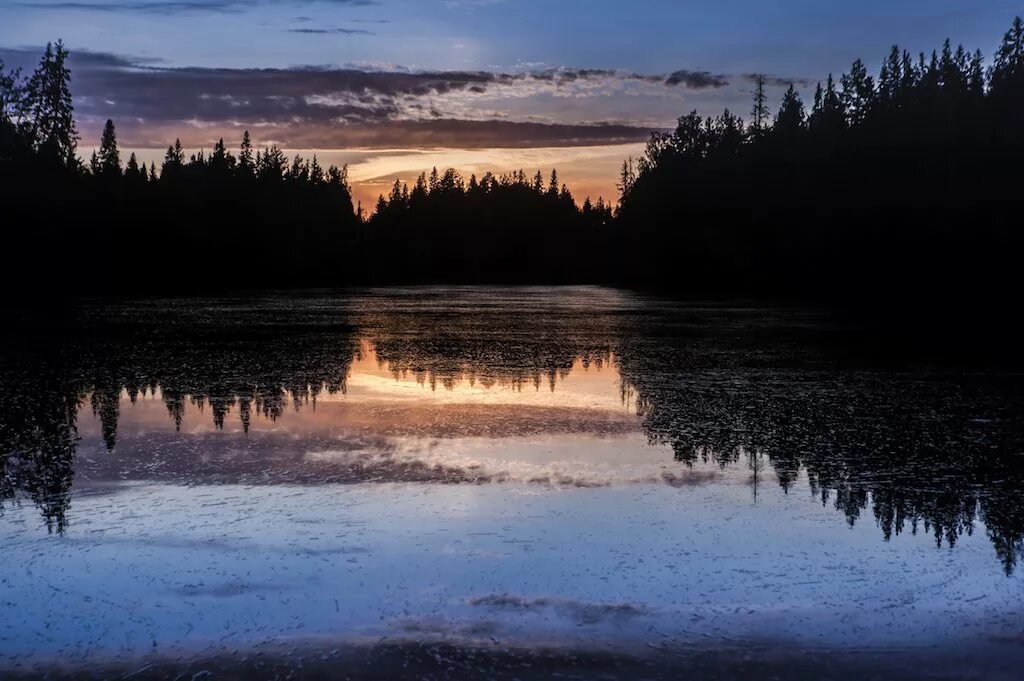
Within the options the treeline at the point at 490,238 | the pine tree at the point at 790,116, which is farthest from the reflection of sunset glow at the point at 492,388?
the treeline at the point at 490,238

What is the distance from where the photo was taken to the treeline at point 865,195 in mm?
65375

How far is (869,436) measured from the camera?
1247 cm

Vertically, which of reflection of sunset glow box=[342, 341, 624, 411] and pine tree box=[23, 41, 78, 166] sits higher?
pine tree box=[23, 41, 78, 166]

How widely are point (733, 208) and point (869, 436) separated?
81911 millimetres

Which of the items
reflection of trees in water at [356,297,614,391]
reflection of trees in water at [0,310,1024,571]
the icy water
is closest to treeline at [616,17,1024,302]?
reflection of trees in water at [356,297,614,391]

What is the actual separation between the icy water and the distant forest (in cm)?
5304

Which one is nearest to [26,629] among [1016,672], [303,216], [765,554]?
[765,554]

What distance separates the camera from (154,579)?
6.89 m

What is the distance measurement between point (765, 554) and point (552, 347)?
55.9ft

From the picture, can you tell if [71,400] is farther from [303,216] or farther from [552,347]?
[303,216]

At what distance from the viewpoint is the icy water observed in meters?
5.77

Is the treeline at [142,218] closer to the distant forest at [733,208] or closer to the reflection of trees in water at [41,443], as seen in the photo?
the distant forest at [733,208]

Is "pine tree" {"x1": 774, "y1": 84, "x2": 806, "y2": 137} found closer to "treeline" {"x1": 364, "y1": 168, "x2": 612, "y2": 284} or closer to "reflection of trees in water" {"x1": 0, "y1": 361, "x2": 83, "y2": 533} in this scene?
"treeline" {"x1": 364, "y1": 168, "x2": 612, "y2": 284}

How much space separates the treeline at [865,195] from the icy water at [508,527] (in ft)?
169
